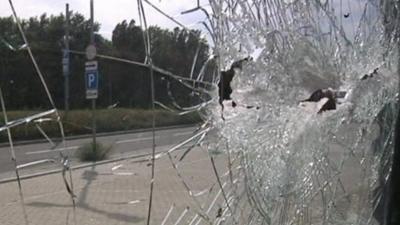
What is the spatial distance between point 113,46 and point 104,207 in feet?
12.4

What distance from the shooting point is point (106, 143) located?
14617 millimetres

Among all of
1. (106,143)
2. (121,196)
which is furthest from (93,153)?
(121,196)

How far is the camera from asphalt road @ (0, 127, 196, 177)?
2.82 metres

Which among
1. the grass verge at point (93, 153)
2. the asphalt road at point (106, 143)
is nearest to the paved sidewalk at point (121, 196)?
the asphalt road at point (106, 143)

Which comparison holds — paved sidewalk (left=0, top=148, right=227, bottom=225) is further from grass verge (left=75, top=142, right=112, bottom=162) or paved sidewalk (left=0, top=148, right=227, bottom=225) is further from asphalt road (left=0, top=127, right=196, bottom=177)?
grass verge (left=75, top=142, right=112, bottom=162)

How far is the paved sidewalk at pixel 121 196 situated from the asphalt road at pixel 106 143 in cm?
12

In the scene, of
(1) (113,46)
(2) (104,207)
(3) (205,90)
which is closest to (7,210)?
(2) (104,207)

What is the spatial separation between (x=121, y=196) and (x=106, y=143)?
834 centimetres

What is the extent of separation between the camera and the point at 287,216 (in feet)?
6.65

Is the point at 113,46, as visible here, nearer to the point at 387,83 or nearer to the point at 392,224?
the point at 387,83

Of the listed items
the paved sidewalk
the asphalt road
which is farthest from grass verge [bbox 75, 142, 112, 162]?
the paved sidewalk

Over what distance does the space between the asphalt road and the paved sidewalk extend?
12 centimetres

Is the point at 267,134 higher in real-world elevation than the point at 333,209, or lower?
higher

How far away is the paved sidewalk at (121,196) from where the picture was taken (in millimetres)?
2600
